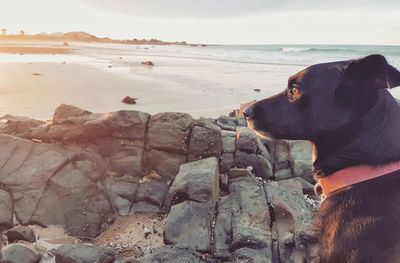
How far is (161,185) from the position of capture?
7992 millimetres

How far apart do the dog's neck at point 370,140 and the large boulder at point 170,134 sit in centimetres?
500

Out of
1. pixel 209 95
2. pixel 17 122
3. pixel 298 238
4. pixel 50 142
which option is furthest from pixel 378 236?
pixel 209 95

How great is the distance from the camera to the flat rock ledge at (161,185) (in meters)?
6.03

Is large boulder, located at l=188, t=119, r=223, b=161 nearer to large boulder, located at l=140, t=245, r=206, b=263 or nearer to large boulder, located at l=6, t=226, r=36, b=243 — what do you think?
large boulder, located at l=6, t=226, r=36, b=243

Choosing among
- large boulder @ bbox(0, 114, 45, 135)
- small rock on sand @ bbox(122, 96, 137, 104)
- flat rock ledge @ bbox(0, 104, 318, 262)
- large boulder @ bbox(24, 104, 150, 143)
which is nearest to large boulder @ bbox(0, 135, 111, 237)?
flat rock ledge @ bbox(0, 104, 318, 262)

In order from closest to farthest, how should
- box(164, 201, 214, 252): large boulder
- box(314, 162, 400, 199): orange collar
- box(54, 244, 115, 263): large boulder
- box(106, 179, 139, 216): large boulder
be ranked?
box(314, 162, 400, 199): orange collar, box(54, 244, 115, 263): large boulder, box(164, 201, 214, 252): large boulder, box(106, 179, 139, 216): large boulder

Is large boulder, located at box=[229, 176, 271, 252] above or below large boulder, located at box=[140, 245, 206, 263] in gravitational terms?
below

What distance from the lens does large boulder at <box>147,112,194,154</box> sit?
8422 mm

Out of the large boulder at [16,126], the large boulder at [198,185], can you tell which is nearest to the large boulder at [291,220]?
the large boulder at [198,185]

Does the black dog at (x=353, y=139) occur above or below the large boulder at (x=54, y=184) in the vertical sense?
above

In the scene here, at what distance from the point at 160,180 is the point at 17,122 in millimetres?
3251

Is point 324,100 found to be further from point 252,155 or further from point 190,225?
point 252,155

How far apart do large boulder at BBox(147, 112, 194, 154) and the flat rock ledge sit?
0.7 inches

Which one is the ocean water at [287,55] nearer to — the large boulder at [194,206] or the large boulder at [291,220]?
the large boulder at [291,220]
